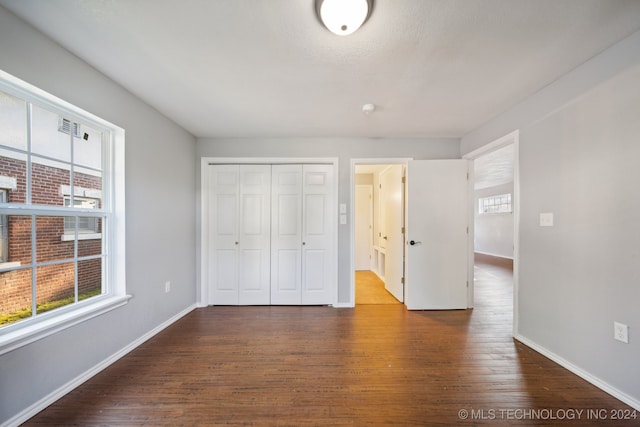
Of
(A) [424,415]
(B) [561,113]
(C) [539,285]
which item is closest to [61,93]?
(A) [424,415]

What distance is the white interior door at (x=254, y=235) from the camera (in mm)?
3232

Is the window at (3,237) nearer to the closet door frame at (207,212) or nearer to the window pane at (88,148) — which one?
the window pane at (88,148)

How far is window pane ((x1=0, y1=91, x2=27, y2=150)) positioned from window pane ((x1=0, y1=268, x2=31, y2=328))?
800mm

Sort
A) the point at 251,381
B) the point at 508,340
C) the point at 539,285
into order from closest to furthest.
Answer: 1. the point at 251,381
2. the point at 539,285
3. the point at 508,340

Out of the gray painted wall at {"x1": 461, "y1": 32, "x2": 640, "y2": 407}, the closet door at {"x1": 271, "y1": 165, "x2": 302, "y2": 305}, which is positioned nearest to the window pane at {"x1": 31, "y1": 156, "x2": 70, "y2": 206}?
the closet door at {"x1": 271, "y1": 165, "x2": 302, "y2": 305}

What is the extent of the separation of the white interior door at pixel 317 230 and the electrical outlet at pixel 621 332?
98.9 inches

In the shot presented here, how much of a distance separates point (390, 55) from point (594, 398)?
278 centimetres

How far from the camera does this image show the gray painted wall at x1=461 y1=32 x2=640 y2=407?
4.90 ft

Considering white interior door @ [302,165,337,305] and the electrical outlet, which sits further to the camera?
white interior door @ [302,165,337,305]

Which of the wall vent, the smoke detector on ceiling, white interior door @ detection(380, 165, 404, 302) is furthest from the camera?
white interior door @ detection(380, 165, 404, 302)

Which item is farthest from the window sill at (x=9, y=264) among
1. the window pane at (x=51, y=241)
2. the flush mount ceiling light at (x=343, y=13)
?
the flush mount ceiling light at (x=343, y=13)

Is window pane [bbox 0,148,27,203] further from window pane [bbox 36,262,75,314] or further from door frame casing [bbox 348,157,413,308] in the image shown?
door frame casing [bbox 348,157,413,308]

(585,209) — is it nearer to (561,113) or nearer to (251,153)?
Answer: (561,113)

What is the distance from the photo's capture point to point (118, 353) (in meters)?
1.98
